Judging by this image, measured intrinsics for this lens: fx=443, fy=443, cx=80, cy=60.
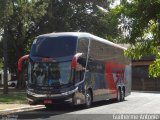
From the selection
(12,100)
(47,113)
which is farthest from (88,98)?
(12,100)

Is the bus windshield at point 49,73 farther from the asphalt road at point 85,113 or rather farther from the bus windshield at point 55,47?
the asphalt road at point 85,113

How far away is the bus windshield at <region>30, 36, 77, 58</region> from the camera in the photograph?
72.4 ft

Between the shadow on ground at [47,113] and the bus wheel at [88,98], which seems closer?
the shadow on ground at [47,113]

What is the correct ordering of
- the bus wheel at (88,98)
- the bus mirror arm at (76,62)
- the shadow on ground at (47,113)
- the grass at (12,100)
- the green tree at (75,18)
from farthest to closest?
the green tree at (75,18)
the grass at (12,100)
the bus wheel at (88,98)
the bus mirror arm at (76,62)
the shadow on ground at (47,113)

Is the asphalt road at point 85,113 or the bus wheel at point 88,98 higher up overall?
the bus wheel at point 88,98

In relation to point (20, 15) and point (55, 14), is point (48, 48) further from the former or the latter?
point (55, 14)

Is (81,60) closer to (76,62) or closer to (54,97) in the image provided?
(76,62)

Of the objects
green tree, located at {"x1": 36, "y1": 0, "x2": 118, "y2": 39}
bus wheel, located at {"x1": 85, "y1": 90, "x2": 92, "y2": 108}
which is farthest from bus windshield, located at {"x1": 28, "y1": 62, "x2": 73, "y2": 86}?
green tree, located at {"x1": 36, "y1": 0, "x2": 118, "y2": 39}

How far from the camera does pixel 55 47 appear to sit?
22203 millimetres

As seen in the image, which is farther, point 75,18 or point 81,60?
point 75,18

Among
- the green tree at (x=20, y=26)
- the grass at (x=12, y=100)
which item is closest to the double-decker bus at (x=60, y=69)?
the grass at (x=12, y=100)

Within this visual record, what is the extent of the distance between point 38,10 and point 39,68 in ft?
57.9

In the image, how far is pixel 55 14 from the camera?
150 feet

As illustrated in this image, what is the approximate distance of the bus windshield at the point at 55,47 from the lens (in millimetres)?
22078
